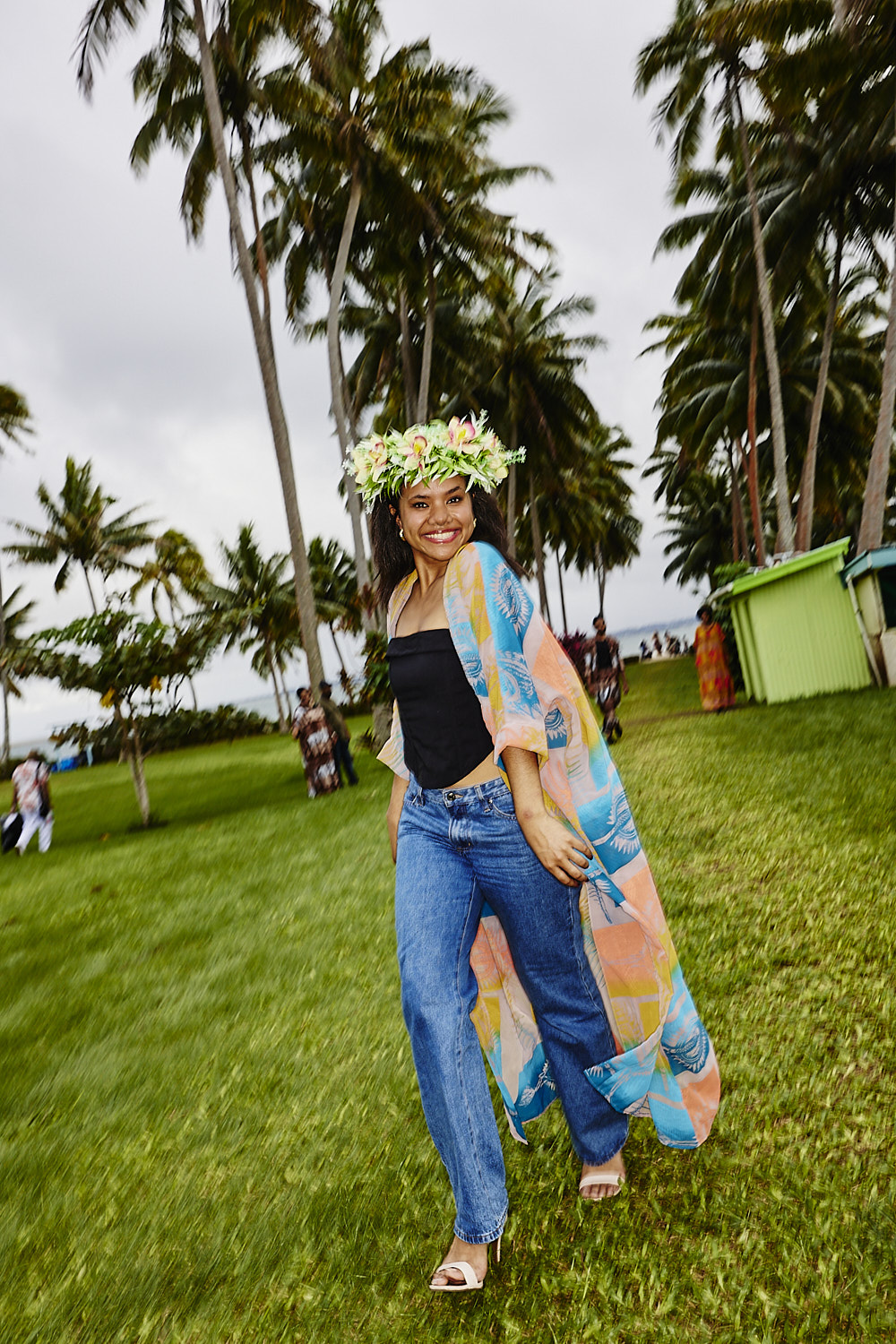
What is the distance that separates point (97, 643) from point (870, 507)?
14045mm

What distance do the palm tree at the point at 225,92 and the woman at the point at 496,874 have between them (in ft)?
43.0

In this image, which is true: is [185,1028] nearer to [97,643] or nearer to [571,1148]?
[571,1148]

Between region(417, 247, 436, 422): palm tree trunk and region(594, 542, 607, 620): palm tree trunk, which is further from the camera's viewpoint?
region(594, 542, 607, 620): palm tree trunk

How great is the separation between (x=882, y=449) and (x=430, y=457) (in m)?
14.3

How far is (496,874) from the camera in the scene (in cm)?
209

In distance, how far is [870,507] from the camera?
14.5 metres

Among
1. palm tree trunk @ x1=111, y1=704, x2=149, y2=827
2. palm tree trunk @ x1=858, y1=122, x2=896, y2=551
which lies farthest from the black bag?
palm tree trunk @ x1=858, y1=122, x2=896, y2=551

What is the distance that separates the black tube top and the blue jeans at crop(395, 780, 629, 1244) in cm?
7

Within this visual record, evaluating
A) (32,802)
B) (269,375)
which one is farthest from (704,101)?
(32,802)

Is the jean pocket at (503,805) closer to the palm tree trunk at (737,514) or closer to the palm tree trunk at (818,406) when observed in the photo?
the palm tree trunk at (818,406)

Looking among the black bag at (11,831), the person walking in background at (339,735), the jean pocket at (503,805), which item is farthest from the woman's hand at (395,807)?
the black bag at (11,831)

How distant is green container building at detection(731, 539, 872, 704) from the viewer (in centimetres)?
1232

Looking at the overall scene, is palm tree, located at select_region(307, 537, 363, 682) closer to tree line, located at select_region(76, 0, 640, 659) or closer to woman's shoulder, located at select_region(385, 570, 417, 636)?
tree line, located at select_region(76, 0, 640, 659)

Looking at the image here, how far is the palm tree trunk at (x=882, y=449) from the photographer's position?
46.1 ft
